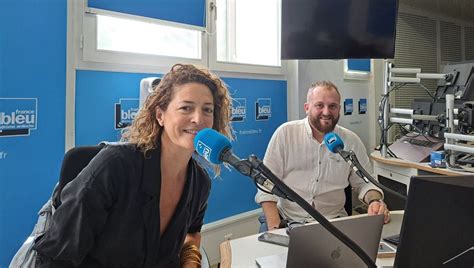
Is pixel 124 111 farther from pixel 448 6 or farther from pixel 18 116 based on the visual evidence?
pixel 448 6

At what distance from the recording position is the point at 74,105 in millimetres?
1972

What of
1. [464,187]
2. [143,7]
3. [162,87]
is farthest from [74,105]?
[464,187]

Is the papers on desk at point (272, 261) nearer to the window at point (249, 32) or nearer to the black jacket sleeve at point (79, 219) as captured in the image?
the black jacket sleeve at point (79, 219)

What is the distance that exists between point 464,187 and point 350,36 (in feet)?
8.09

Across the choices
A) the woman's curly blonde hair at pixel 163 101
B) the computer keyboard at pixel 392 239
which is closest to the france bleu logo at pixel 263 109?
the woman's curly blonde hair at pixel 163 101

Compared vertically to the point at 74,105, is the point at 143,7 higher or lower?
higher

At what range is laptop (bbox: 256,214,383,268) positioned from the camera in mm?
865

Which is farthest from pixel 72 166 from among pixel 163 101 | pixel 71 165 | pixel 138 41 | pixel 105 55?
pixel 138 41

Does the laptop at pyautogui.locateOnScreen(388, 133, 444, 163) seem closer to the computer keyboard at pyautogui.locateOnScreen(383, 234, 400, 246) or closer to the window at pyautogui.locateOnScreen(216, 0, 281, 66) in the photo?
the window at pyautogui.locateOnScreen(216, 0, 281, 66)

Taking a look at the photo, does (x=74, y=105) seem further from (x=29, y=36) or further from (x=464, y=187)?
(x=464, y=187)

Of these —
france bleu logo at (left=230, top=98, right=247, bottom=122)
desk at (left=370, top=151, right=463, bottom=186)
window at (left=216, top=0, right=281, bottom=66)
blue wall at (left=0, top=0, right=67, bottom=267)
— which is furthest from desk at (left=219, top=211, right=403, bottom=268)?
window at (left=216, top=0, right=281, bottom=66)

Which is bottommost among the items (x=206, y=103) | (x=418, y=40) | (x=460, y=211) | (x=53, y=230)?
(x=53, y=230)

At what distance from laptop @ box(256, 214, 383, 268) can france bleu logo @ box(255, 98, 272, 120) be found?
2080mm

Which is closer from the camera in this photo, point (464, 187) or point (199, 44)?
point (464, 187)
